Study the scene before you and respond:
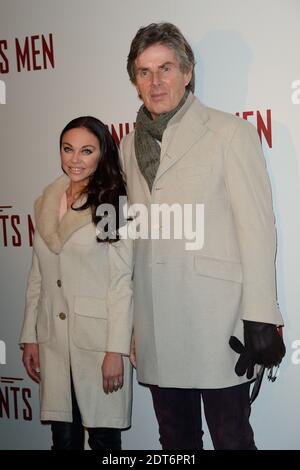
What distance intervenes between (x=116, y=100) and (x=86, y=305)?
31.6 inches

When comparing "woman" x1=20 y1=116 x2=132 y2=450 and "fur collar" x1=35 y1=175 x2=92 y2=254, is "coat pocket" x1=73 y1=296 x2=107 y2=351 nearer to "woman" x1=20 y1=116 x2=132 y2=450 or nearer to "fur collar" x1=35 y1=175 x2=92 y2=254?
"woman" x1=20 y1=116 x2=132 y2=450

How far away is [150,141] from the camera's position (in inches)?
72.7

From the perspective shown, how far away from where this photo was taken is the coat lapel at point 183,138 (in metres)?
1.78

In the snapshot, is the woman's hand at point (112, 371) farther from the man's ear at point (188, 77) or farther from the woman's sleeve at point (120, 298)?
the man's ear at point (188, 77)

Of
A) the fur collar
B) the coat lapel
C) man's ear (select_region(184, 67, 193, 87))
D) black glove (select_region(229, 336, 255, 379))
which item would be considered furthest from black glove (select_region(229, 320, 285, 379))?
man's ear (select_region(184, 67, 193, 87))

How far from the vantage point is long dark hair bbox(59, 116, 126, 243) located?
194 cm

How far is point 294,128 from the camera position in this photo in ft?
6.61

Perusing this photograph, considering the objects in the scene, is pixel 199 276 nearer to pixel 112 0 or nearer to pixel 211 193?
pixel 211 193

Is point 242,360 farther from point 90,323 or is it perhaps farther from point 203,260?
point 90,323

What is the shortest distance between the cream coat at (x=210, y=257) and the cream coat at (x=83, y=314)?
0.12m

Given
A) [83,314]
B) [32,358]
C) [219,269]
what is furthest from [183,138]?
[32,358]

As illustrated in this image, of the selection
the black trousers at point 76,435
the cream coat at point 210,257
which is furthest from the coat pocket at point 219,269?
the black trousers at point 76,435

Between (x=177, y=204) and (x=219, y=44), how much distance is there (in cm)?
66
